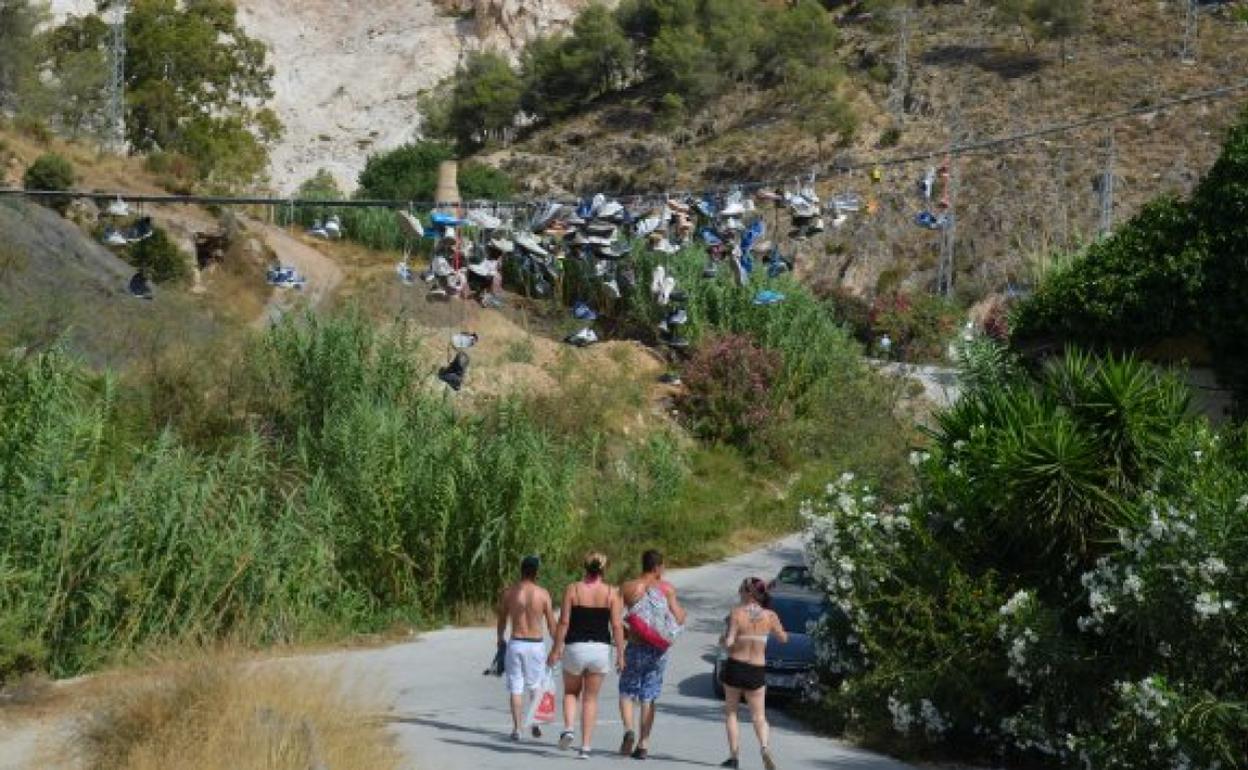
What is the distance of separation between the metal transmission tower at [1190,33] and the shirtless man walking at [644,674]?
64.8 metres

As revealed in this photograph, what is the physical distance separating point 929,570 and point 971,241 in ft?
166

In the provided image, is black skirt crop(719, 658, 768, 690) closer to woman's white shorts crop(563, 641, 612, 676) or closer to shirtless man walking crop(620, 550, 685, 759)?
shirtless man walking crop(620, 550, 685, 759)

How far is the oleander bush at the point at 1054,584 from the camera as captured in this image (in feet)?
41.8

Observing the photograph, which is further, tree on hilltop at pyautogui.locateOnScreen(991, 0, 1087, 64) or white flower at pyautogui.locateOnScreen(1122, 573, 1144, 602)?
tree on hilltop at pyautogui.locateOnScreen(991, 0, 1087, 64)

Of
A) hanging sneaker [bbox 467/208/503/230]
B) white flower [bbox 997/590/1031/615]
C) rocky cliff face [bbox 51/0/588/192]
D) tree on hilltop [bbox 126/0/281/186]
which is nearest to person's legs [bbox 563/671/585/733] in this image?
white flower [bbox 997/590/1031/615]

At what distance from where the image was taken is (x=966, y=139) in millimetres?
72125

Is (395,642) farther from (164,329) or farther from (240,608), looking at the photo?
(164,329)

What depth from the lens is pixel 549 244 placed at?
2356 cm

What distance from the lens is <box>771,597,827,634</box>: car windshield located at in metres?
19.0

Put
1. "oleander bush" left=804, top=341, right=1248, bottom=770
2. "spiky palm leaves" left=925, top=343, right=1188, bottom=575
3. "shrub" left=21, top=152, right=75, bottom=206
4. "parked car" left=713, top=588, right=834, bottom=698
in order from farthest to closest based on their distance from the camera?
"shrub" left=21, top=152, right=75, bottom=206, "parked car" left=713, top=588, right=834, bottom=698, "spiky palm leaves" left=925, top=343, right=1188, bottom=575, "oleander bush" left=804, top=341, right=1248, bottom=770

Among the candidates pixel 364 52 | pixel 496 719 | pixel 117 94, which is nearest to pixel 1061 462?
pixel 496 719

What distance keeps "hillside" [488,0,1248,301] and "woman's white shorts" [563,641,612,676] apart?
44.4 metres

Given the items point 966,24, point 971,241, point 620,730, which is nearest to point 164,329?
point 620,730

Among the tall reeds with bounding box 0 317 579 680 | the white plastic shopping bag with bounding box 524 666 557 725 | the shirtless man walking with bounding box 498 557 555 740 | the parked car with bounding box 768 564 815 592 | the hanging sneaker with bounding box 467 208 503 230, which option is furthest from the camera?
the parked car with bounding box 768 564 815 592
